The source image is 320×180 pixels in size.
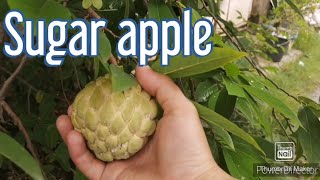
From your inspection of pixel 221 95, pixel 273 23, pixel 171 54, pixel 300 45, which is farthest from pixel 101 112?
pixel 300 45

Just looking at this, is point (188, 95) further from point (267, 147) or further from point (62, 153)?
point (62, 153)

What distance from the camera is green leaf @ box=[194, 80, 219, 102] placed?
97 cm

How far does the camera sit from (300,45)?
14.3ft

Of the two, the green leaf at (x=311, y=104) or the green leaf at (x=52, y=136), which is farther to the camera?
the green leaf at (x=52, y=136)

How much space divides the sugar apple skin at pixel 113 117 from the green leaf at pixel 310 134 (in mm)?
382

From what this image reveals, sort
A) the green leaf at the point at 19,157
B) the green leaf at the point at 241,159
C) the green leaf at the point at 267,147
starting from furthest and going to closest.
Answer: the green leaf at the point at 267,147 < the green leaf at the point at 241,159 < the green leaf at the point at 19,157

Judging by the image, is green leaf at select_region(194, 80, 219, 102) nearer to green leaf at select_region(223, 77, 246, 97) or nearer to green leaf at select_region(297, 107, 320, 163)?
green leaf at select_region(223, 77, 246, 97)

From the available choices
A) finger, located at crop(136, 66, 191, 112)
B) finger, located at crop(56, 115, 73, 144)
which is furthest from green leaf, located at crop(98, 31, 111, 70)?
finger, located at crop(56, 115, 73, 144)

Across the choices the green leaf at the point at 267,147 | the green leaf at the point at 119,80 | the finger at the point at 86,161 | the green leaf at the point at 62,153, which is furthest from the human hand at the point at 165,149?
the green leaf at the point at 62,153

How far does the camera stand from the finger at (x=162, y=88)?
2.56 feet

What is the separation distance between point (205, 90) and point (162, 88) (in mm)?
197

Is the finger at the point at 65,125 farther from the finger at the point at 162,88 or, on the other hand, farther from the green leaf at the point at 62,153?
the green leaf at the point at 62,153

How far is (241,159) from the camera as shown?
0.93 metres

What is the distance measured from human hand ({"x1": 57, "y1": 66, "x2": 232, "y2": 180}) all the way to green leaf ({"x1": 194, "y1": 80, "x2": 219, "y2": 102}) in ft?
0.46
